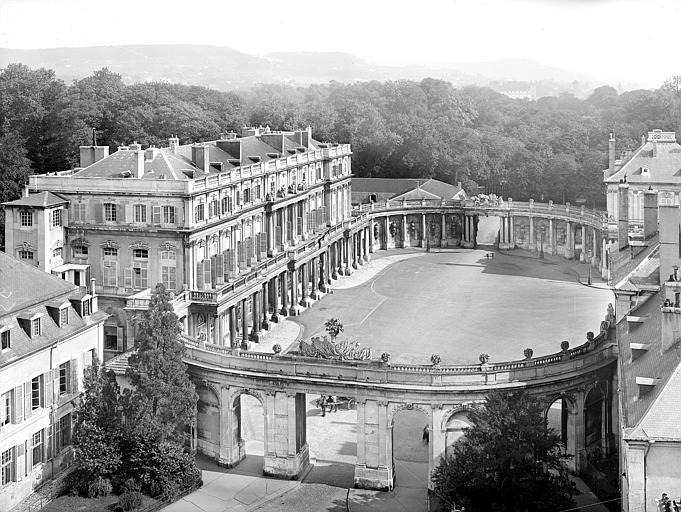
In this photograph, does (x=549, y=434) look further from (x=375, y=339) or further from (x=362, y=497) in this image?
(x=375, y=339)

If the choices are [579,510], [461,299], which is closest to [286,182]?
[461,299]

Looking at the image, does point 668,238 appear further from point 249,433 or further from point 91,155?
Result: point 91,155

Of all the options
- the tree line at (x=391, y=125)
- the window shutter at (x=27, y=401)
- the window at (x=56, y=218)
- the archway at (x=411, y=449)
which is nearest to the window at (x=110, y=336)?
the window at (x=56, y=218)

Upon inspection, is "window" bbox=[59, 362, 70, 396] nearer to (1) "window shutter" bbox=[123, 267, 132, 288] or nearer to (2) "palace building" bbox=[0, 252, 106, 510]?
(2) "palace building" bbox=[0, 252, 106, 510]

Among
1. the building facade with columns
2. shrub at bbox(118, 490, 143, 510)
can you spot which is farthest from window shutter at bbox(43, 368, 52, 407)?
the building facade with columns

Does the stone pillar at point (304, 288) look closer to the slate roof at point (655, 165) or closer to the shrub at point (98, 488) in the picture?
the slate roof at point (655, 165)

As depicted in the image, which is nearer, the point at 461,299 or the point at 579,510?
the point at 579,510
